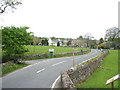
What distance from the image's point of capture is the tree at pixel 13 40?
950 inches

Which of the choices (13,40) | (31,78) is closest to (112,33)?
(13,40)

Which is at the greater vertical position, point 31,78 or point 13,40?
point 13,40

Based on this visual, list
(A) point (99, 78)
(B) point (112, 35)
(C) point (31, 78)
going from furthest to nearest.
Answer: (B) point (112, 35) → (A) point (99, 78) → (C) point (31, 78)

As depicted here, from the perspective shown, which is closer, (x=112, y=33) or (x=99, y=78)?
(x=99, y=78)

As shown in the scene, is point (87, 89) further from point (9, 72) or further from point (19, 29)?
point (19, 29)

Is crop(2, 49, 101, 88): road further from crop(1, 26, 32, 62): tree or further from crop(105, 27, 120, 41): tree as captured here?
crop(105, 27, 120, 41): tree

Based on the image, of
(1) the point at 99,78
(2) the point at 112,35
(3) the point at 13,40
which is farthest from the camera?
(2) the point at 112,35

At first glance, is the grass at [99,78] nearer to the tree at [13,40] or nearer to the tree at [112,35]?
the tree at [13,40]

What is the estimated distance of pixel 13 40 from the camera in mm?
24641

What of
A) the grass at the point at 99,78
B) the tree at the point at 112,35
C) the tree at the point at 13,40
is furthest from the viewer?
the tree at the point at 112,35

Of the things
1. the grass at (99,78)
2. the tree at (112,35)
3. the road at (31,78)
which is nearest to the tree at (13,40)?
the road at (31,78)

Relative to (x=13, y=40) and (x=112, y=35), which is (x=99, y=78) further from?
(x=112, y=35)

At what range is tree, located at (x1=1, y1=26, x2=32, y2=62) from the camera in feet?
79.2

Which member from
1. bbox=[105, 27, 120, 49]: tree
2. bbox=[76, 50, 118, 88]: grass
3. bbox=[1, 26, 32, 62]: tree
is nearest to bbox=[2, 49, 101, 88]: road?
bbox=[76, 50, 118, 88]: grass
